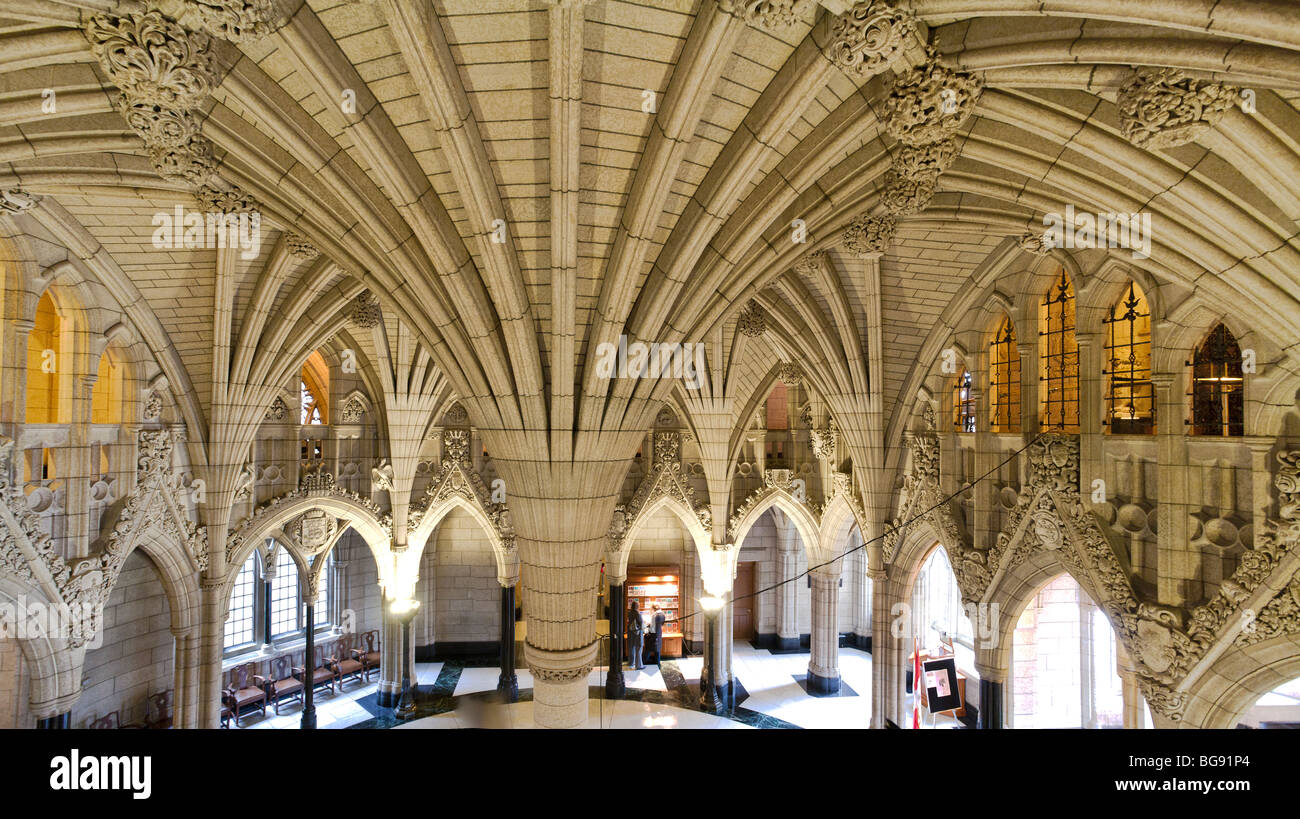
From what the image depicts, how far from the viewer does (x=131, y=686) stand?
505 inches

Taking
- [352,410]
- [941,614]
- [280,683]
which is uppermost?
[352,410]

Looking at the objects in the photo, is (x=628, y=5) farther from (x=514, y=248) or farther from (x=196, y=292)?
(x=196, y=292)

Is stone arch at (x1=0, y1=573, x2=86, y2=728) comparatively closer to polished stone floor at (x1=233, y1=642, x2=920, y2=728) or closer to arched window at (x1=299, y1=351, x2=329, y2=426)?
polished stone floor at (x1=233, y1=642, x2=920, y2=728)

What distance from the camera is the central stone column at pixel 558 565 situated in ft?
23.7

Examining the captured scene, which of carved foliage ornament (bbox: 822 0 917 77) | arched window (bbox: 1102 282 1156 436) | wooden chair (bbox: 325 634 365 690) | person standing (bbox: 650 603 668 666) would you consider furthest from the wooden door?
carved foliage ornament (bbox: 822 0 917 77)

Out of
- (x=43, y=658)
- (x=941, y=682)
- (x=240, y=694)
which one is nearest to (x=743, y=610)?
(x=941, y=682)

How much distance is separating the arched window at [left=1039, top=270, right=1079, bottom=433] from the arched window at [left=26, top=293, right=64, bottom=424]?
14431mm

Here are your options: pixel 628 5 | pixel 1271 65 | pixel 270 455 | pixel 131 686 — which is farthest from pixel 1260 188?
pixel 131 686

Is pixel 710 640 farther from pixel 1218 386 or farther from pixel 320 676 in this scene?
pixel 1218 386

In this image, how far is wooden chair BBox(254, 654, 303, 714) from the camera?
1411cm

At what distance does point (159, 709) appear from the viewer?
43.3ft

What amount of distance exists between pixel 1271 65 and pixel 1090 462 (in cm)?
562

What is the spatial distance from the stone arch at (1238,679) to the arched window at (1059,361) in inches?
119

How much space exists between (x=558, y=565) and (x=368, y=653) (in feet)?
40.2
